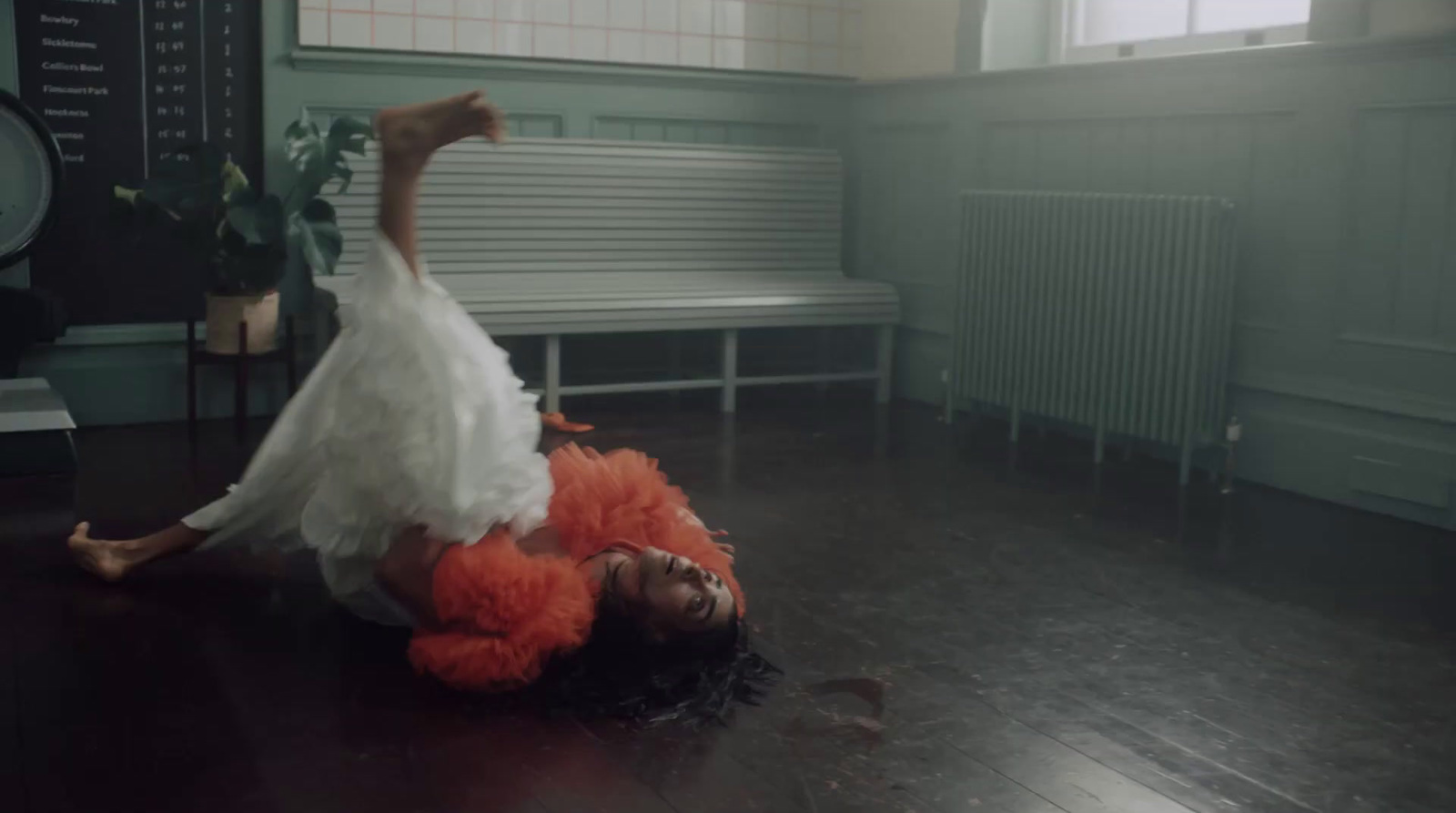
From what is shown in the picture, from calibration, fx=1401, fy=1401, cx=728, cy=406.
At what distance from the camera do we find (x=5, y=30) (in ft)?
13.9

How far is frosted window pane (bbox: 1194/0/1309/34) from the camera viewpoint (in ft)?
14.0

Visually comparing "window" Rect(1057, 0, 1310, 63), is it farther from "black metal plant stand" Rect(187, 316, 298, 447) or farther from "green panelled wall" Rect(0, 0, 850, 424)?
"black metal plant stand" Rect(187, 316, 298, 447)

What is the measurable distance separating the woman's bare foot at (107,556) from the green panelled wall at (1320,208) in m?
3.05

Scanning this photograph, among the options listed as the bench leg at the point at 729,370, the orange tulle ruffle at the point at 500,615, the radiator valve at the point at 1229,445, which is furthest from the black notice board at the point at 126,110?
the radiator valve at the point at 1229,445

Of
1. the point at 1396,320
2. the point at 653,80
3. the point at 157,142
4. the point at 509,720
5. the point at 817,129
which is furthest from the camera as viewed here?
the point at 817,129

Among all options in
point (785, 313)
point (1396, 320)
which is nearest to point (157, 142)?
point (785, 313)

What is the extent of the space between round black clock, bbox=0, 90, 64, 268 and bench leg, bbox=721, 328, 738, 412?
2.21 m

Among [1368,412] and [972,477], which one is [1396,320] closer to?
[1368,412]

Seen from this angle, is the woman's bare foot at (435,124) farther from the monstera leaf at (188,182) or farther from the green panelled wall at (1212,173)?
the green panelled wall at (1212,173)

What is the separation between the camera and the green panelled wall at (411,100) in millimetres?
4539

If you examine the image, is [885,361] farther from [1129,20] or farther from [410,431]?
[410,431]

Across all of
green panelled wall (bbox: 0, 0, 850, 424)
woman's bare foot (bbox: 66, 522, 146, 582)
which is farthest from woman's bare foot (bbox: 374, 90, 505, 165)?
green panelled wall (bbox: 0, 0, 850, 424)

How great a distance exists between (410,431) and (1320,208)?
108 inches

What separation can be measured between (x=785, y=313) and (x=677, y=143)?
0.82 m
